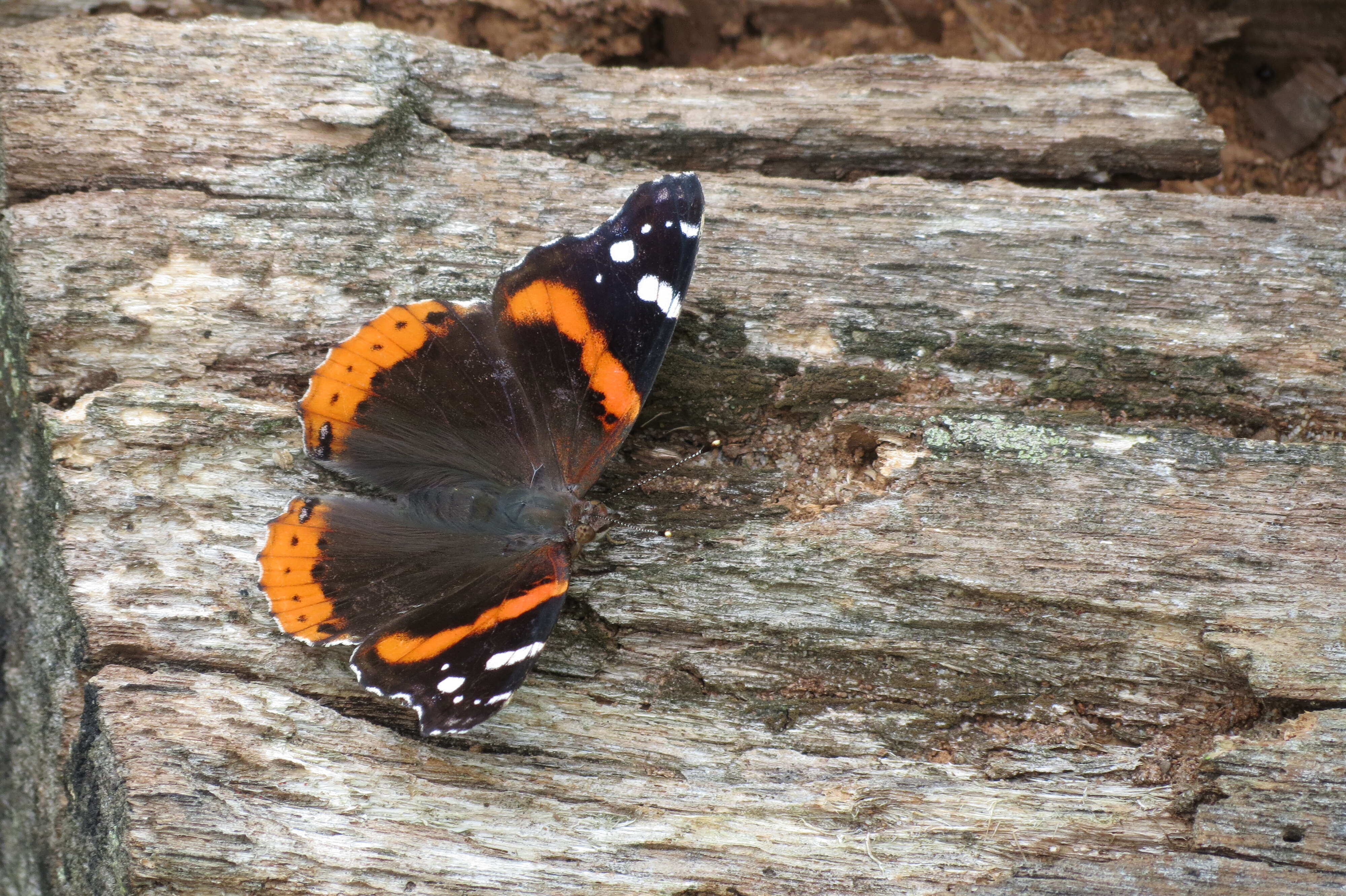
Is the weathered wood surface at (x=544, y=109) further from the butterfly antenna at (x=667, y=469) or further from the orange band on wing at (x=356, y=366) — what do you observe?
the butterfly antenna at (x=667, y=469)

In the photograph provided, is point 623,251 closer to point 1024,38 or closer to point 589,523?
point 589,523

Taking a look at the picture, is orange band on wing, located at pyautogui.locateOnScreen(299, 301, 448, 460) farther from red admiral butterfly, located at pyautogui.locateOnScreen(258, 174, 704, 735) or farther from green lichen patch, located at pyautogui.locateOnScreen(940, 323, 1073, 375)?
green lichen patch, located at pyautogui.locateOnScreen(940, 323, 1073, 375)

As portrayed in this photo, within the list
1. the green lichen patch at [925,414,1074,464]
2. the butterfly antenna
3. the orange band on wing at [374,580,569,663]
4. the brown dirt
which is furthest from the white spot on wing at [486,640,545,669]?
the brown dirt

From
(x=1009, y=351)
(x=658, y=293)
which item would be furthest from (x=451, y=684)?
(x=1009, y=351)

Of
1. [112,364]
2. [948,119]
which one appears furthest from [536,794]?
[948,119]

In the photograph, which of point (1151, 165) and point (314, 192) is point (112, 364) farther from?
point (1151, 165)

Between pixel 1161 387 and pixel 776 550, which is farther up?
pixel 1161 387

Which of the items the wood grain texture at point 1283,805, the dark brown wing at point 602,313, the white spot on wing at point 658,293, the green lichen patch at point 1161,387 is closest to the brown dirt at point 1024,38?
the green lichen patch at point 1161,387
